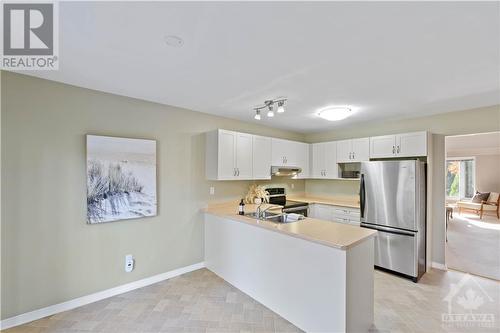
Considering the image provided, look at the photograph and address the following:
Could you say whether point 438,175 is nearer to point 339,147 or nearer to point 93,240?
point 339,147

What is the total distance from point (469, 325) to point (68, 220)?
14.6ft

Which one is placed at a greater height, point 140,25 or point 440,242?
point 140,25

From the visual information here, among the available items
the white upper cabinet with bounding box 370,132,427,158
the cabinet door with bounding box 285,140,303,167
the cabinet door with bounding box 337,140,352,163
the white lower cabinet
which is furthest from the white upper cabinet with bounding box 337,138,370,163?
the white lower cabinet

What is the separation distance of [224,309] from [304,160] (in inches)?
135

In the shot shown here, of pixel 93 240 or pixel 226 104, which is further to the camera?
pixel 226 104

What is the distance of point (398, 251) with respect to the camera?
3.31 meters

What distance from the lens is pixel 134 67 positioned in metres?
2.09

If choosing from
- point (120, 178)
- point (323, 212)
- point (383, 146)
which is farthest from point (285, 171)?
point (120, 178)

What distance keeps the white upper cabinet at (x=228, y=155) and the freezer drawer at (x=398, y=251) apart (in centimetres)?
239

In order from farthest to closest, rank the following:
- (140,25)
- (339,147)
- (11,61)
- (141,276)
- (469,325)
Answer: (339,147) < (141,276) < (469,325) < (11,61) < (140,25)

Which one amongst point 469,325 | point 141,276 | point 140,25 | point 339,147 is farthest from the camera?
point 339,147

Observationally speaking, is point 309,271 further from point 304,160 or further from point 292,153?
point 304,160

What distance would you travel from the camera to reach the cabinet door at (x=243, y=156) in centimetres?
371

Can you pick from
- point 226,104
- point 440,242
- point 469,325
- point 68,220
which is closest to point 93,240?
point 68,220
